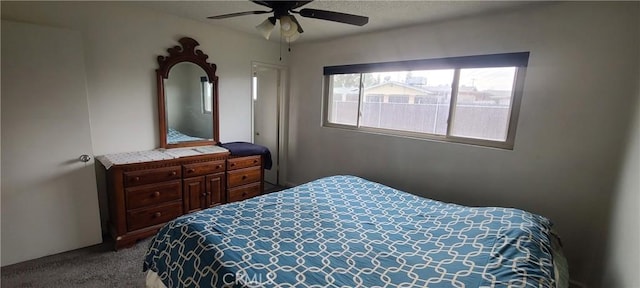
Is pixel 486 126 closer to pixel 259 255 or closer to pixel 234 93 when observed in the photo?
pixel 259 255

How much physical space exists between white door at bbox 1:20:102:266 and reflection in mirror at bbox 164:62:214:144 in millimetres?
759

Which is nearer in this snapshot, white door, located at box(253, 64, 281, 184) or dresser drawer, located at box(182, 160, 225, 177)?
dresser drawer, located at box(182, 160, 225, 177)

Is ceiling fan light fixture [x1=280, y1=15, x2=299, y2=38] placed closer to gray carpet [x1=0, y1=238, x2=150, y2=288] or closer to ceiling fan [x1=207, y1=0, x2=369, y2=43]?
ceiling fan [x1=207, y1=0, x2=369, y2=43]

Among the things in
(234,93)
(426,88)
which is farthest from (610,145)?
(234,93)

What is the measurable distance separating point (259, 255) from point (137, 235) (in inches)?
69.5

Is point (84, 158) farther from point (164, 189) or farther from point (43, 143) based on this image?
point (164, 189)

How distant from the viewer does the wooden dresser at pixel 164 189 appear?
7.72 feet

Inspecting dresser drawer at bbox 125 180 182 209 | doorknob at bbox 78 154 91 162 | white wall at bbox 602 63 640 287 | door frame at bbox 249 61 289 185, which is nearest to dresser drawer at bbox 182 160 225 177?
dresser drawer at bbox 125 180 182 209

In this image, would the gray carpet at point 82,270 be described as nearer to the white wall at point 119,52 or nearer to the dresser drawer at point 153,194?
the white wall at point 119,52

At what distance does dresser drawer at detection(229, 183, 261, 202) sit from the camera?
10.3 feet

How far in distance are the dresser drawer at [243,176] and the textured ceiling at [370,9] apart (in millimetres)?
1688

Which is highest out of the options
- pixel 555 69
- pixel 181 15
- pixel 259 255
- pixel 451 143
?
pixel 181 15

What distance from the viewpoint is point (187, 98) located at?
307 centimetres

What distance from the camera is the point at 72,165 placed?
2.29 meters
